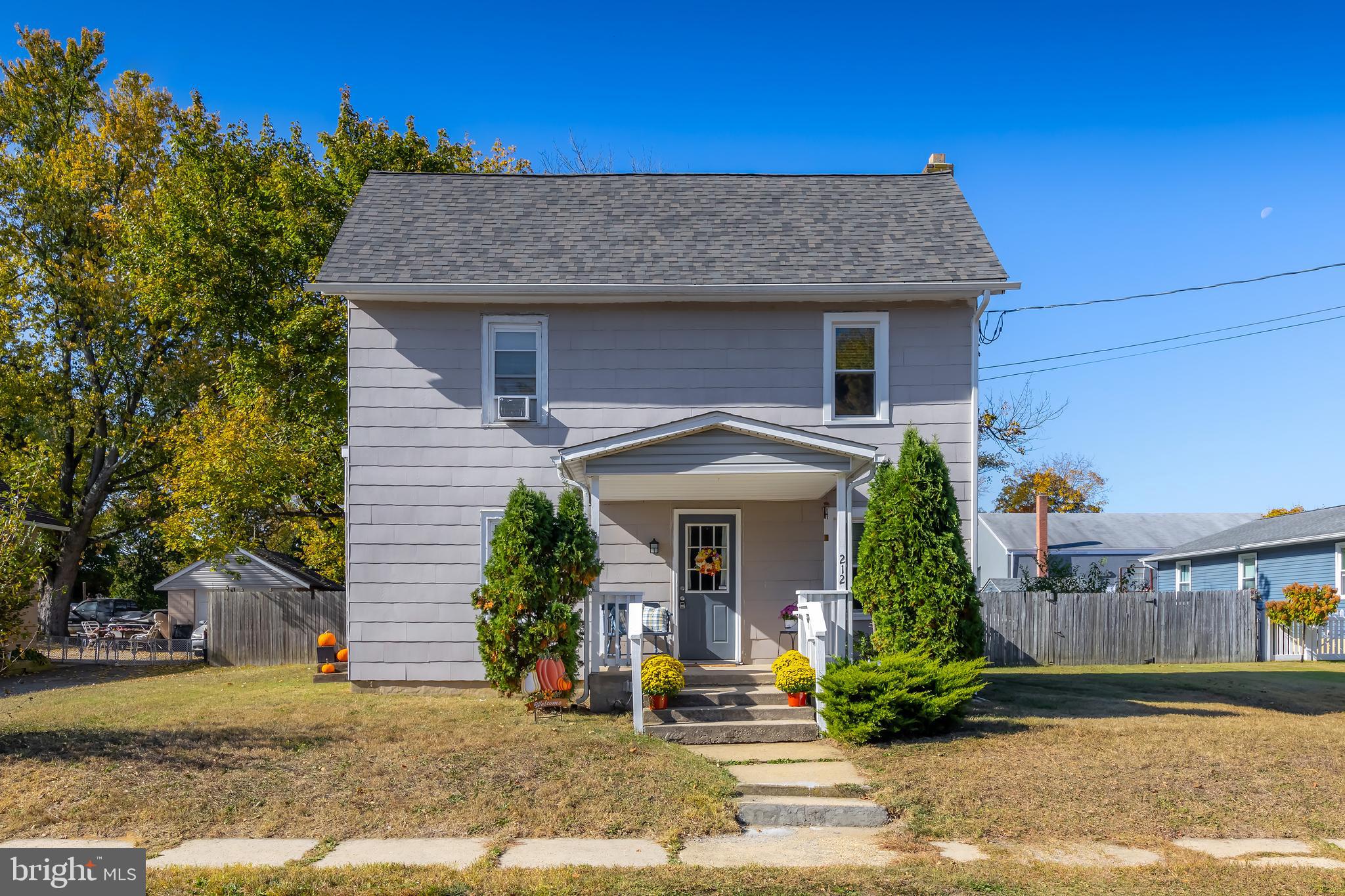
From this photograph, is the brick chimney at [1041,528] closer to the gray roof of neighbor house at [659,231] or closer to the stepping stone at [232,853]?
the gray roof of neighbor house at [659,231]

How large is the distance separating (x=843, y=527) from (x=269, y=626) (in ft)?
43.9

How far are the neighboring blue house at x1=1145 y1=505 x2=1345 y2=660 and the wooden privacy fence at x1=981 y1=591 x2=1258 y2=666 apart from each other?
1.63 meters

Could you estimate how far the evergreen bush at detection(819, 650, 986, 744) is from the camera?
30.9 ft

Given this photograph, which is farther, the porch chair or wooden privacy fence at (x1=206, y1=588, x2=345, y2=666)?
wooden privacy fence at (x1=206, y1=588, x2=345, y2=666)

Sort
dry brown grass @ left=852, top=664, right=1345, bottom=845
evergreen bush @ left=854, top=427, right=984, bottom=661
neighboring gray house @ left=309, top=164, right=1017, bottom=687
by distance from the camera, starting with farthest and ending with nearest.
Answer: neighboring gray house @ left=309, top=164, right=1017, bottom=687
evergreen bush @ left=854, top=427, right=984, bottom=661
dry brown grass @ left=852, top=664, right=1345, bottom=845

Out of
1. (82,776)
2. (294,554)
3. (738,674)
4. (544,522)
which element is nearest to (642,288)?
(544,522)

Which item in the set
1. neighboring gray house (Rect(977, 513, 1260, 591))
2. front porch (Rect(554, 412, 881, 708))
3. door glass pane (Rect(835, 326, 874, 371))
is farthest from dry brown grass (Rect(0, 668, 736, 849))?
neighboring gray house (Rect(977, 513, 1260, 591))

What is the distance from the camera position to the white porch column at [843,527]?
1084 cm

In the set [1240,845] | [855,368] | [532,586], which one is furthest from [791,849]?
[855,368]

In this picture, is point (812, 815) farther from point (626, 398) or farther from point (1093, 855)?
point (626, 398)

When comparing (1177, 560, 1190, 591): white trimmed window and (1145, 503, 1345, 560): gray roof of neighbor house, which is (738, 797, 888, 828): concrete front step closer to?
(1145, 503, 1345, 560): gray roof of neighbor house

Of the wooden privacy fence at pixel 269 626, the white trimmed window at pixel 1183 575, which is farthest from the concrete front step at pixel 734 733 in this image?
the white trimmed window at pixel 1183 575

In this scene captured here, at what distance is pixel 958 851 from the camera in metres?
6.67

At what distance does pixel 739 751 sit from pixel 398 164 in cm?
1693
